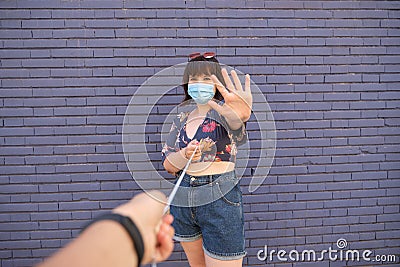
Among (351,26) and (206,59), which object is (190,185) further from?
(351,26)

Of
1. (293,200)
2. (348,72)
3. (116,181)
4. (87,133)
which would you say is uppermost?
(348,72)

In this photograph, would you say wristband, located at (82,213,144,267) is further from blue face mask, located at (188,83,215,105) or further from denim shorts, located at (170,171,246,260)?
blue face mask, located at (188,83,215,105)

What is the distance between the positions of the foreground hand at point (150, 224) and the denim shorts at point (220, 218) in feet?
3.70

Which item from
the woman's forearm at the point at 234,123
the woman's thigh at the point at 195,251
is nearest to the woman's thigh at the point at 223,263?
the woman's thigh at the point at 195,251

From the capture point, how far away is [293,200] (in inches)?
118

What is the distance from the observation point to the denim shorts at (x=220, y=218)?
6.42 ft

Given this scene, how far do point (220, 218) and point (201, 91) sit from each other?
681 millimetres

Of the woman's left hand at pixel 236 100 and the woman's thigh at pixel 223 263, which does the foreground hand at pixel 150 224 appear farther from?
the woman's thigh at pixel 223 263

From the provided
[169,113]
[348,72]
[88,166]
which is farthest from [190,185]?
[348,72]

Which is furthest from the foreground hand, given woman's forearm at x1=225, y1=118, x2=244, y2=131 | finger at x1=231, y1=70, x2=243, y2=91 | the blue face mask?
the blue face mask

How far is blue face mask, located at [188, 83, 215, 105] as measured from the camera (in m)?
2.01

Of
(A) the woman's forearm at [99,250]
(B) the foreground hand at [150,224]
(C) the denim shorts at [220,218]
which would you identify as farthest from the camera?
(C) the denim shorts at [220,218]

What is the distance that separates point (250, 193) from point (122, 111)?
3.86ft

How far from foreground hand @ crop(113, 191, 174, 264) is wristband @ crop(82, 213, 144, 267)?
13 mm
